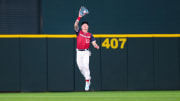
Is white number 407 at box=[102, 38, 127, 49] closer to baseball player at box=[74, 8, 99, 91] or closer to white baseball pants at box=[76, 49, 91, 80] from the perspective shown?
baseball player at box=[74, 8, 99, 91]

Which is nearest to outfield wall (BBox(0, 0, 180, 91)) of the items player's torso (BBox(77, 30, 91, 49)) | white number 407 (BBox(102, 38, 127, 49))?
white number 407 (BBox(102, 38, 127, 49))

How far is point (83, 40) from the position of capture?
10797 mm

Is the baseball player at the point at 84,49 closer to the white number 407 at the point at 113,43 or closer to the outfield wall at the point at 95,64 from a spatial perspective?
the outfield wall at the point at 95,64

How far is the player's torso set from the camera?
35.3ft

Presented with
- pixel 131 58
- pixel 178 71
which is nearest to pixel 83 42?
pixel 131 58

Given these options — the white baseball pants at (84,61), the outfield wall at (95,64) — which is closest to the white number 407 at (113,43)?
the outfield wall at (95,64)

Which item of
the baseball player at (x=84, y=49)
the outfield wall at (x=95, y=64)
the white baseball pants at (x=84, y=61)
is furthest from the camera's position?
the outfield wall at (x=95, y=64)

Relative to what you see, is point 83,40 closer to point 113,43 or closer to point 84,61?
point 84,61

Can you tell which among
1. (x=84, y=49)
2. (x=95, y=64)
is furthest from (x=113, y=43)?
(x=84, y=49)

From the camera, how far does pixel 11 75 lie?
11.5 meters

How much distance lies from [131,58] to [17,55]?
9.89ft

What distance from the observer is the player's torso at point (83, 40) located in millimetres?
10755

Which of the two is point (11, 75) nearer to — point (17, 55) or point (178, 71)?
point (17, 55)
